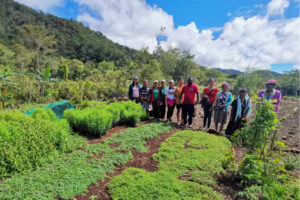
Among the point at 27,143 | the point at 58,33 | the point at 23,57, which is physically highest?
the point at 58,33

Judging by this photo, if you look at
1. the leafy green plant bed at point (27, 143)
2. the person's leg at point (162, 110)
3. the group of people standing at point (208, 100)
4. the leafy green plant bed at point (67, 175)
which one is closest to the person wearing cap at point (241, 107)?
the group of people standing at point (208, 100)

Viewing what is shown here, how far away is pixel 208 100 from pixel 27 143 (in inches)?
217

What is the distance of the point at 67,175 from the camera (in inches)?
112

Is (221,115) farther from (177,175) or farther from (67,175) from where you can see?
(67,175)

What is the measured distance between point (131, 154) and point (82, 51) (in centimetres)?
7099

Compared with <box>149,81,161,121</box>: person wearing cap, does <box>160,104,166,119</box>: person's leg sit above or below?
below

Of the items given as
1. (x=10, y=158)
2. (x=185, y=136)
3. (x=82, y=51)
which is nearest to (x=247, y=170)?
(x=185, y=136)

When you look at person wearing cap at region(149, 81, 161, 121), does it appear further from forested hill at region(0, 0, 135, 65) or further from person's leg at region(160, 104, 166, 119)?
forested hill at region(0, 0, 135, 65)

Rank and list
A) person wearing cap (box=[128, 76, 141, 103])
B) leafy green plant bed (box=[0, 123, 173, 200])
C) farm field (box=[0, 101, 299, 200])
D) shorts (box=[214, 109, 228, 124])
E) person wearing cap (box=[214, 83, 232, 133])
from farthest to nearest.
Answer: person wearing cap (box=[128, 76, 141, 103]) → shorts (box=[214, 109, 228, 124]) → person wearing cap (box=[214, 83, 232, 133]) → farm field (box=[0, 101, 299, 200]) → leafy green plant bed (box=[0, 123, 173, 200])

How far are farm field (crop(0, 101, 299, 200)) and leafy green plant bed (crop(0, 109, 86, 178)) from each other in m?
0.13

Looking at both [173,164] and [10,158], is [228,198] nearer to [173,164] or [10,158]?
[173,164]

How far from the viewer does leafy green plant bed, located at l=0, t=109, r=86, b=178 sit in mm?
2766

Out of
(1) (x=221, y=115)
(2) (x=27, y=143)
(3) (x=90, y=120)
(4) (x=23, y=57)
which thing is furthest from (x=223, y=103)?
(4) (x=23, y=57)

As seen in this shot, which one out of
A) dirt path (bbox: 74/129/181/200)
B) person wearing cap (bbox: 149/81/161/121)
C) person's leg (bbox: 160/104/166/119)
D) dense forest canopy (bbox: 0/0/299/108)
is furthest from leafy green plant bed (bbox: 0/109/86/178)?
person's leg (bbox: 160/104/166/119)
